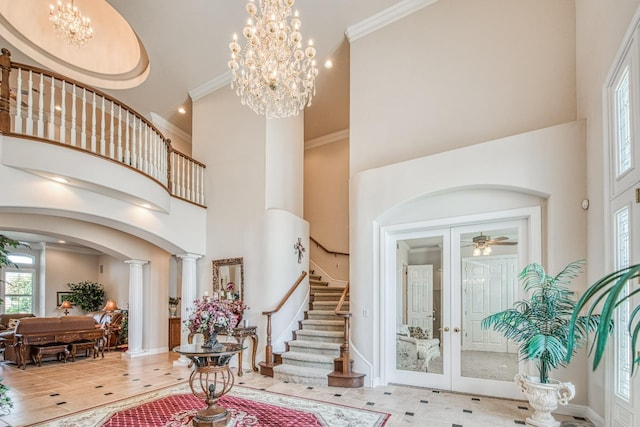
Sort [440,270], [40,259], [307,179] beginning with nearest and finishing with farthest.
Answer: [440,270], [307,179], [40,259]

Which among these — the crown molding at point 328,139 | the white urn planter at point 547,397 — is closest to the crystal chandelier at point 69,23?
the crown molding at point 328,139

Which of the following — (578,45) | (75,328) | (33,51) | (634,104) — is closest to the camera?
(634,104)

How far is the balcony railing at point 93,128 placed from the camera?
493cm

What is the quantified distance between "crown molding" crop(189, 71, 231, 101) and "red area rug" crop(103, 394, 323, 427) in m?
6.46

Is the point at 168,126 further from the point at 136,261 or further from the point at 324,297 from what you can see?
the point at 324,297

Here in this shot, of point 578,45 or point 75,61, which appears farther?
point 75,61

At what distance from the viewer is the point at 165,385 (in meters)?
6.03

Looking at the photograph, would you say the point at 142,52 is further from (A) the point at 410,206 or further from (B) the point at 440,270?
(B) the point at 440,270

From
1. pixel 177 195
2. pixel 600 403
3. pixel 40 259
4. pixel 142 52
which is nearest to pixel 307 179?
pixel 177 195

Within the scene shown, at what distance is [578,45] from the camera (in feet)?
16.0

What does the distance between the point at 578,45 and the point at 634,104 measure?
2285 millimetres

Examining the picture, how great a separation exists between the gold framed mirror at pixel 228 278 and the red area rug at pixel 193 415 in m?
2.57

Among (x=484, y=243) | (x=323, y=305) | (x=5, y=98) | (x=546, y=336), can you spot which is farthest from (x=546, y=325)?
(x=5, y=98)

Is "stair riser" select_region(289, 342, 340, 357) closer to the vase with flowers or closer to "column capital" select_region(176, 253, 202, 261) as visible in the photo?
the vase with flowers
